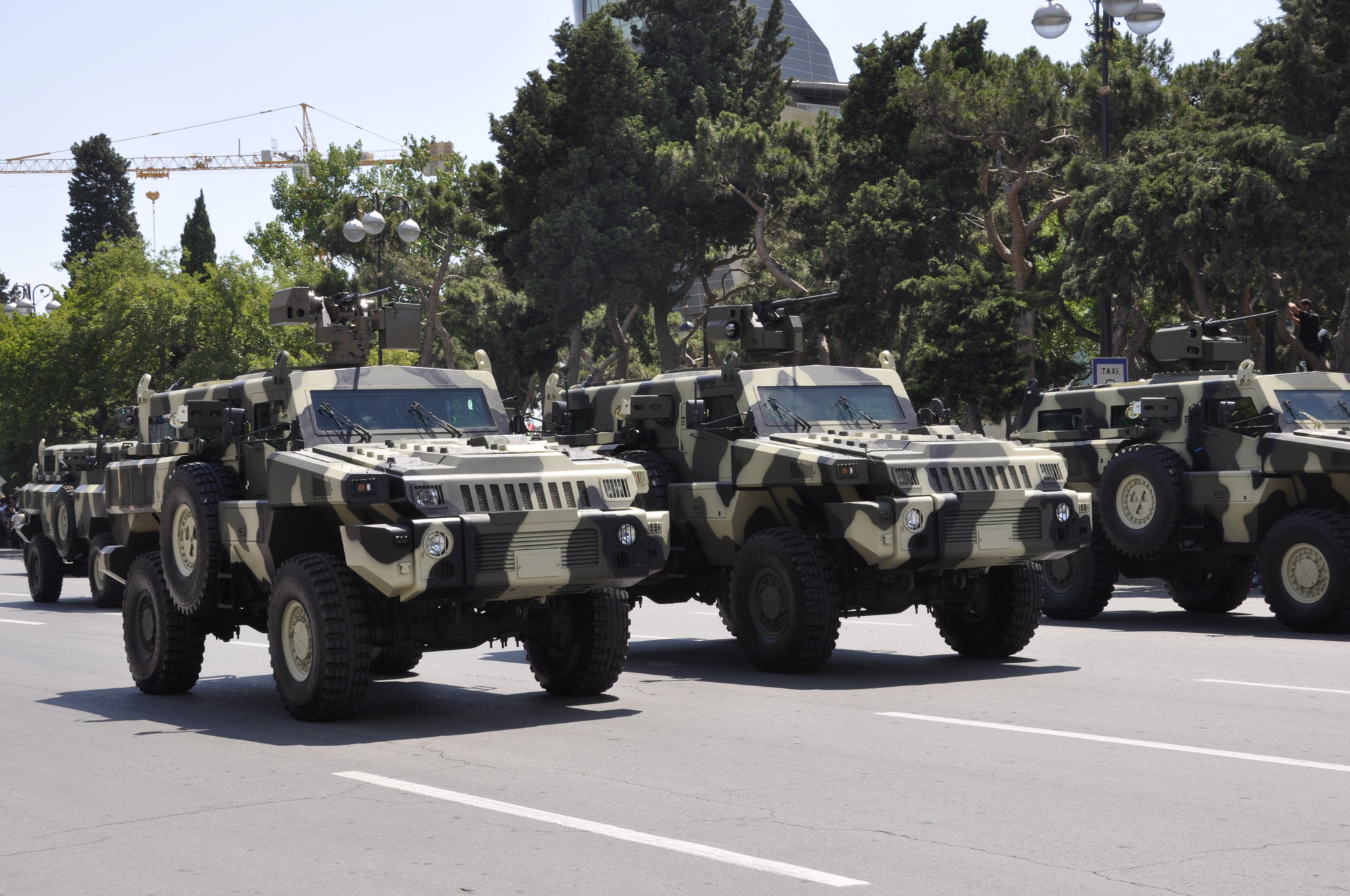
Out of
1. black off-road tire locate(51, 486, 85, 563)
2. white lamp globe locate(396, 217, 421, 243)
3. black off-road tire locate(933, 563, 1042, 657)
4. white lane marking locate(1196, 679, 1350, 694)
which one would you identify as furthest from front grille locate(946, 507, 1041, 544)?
white lamp globe locate(396, 217, 421, 243)

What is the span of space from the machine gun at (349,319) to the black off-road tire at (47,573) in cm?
1110

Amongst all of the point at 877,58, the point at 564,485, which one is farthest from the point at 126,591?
the point at 877,58

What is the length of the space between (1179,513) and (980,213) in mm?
21901

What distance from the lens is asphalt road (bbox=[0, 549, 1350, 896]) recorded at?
6.18 metres

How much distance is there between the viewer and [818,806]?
7324mm

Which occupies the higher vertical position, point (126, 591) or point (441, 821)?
point (126, 591)

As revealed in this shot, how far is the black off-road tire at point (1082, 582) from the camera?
1641 cm

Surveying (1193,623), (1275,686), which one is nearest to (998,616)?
(1275,686)

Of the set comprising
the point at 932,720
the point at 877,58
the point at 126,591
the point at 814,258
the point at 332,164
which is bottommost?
the point at 932,720

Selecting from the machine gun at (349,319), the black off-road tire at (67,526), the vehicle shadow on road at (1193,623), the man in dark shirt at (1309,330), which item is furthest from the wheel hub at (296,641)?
the man in dark shirt at (1309,330)

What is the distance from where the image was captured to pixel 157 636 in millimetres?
11562

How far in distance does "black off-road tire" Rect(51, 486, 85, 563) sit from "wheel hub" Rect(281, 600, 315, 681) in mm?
12688

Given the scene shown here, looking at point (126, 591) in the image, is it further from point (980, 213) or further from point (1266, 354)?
point (980, 213)

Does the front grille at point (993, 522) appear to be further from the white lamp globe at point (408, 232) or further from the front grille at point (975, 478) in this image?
the white lamp globe at point (408, 232)
